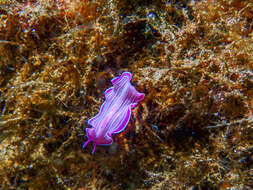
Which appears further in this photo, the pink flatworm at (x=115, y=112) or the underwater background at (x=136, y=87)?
the underwater background at (x=136, y=87)

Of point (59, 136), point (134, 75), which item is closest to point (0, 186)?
point (59, 136)

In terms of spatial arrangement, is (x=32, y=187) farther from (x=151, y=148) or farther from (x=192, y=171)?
(x=192, y=171)

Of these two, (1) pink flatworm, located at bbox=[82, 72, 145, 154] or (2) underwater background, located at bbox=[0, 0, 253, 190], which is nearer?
(1) pink flatworm, located at bbox=[82, 72, 145, 154]

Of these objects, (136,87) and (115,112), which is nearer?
(115,112)

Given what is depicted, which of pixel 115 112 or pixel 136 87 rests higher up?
pixel 136 87
